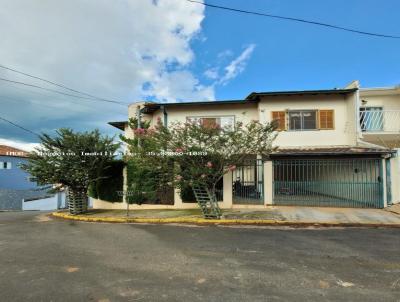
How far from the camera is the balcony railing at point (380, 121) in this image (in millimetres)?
15781

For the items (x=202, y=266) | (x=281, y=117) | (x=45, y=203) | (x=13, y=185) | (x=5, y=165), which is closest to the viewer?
(x=202, y=266)

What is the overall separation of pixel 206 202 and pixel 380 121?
12.2m

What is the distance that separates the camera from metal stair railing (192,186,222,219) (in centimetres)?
1091

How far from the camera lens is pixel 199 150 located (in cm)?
1045

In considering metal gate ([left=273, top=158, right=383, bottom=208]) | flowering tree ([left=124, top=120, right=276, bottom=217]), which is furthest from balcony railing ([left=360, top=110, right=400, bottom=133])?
flowering tree ([left=124, top=120, right=276, bottom=217])

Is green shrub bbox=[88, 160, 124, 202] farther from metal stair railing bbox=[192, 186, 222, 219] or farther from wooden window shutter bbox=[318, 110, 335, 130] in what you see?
wooden window shutter bbox=[318, 110, 335, 130]

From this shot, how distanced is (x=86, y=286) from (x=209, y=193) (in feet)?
22.5

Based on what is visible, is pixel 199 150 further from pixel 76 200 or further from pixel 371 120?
pixel 371 120

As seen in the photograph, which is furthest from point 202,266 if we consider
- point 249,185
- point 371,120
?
point 371,120

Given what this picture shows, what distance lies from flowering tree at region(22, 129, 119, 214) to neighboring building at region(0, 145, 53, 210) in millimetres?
12624

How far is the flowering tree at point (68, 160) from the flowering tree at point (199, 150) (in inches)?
127

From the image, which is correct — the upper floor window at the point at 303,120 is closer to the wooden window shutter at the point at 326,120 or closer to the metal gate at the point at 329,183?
the wooden window shutter at the point at 326,120

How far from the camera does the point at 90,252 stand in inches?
255

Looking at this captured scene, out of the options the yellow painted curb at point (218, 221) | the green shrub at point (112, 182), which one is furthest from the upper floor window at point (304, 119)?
the green shrub at point (112, 182)
